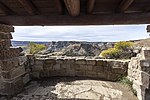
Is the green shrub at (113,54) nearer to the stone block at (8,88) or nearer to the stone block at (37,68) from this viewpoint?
the stone block at (37,68)

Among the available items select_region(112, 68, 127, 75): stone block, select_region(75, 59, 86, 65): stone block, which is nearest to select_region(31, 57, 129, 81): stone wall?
select_region(75, 59, 86, 65): stone block

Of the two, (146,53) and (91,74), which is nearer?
(146,53)

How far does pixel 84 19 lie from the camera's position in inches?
123

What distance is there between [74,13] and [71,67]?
8.70 ft

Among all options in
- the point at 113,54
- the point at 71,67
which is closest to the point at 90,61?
the point at 71,67

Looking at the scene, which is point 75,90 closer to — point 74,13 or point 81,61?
point 81,61

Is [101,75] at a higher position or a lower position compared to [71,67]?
lower

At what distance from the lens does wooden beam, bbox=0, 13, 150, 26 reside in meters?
3.06

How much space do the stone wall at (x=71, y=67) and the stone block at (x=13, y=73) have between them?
0.85 meters

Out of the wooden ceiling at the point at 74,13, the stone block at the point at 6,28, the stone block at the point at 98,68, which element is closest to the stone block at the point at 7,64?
the stone block at the point at 6,28

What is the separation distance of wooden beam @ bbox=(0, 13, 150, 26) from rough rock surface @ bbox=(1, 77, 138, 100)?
1.70 metres

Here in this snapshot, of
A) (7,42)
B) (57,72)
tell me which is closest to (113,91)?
(57,72)

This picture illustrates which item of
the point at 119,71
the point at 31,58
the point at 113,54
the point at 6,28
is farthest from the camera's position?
the point at 113,54

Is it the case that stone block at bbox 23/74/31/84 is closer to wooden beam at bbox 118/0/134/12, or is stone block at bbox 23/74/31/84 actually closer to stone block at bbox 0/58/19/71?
stone block at bbox 0/58/19/71
